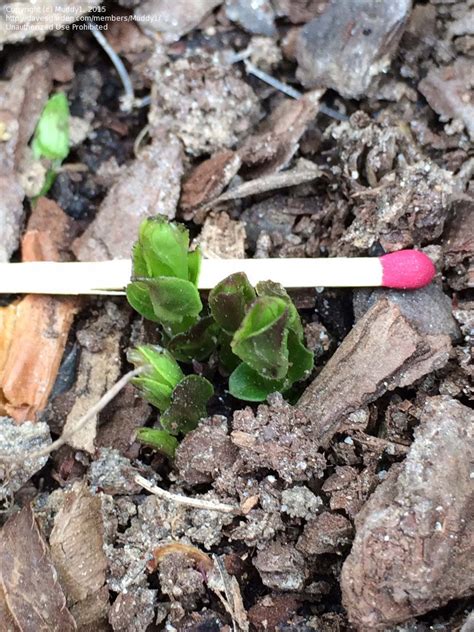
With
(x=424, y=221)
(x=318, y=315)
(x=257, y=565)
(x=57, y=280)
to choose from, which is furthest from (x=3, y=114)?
(x=257, y=565)

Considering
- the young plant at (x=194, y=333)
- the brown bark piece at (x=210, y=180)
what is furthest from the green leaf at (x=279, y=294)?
the brown bark piece at (x=210, y=180)

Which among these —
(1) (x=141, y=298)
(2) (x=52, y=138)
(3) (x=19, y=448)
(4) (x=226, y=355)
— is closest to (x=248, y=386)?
(4) (x=226, y=355)

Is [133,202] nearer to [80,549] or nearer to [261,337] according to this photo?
[261,337]

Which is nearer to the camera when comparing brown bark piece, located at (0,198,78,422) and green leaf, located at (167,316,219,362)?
green leaf, located at (167,316,219,362)

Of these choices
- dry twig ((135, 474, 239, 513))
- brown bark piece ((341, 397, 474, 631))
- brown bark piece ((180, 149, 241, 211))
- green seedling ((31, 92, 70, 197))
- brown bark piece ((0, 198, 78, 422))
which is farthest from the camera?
green seedling ((31, 92, 70, 197))

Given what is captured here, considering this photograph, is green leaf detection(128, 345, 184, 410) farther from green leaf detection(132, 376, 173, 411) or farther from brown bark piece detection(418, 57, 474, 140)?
brown bark piece detection(418, 57, 474, 140)

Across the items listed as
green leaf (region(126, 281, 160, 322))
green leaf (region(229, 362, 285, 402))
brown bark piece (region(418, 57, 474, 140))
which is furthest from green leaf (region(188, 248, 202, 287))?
brown bark piece (region(418, 57, 474, 140))
